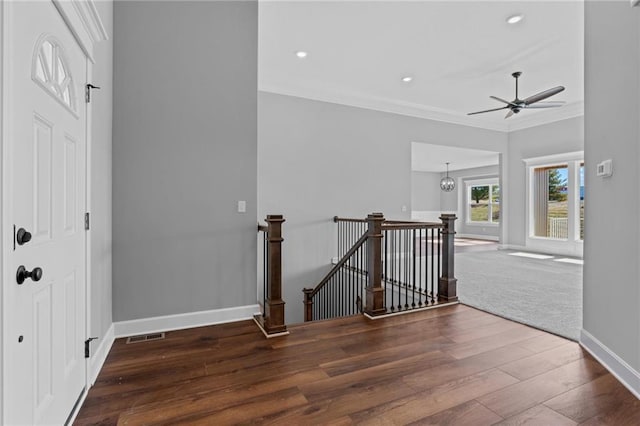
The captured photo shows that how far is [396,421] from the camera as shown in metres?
1.66

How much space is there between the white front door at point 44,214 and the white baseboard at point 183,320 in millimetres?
898

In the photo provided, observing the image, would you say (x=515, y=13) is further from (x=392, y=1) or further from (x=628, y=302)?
(x=628, y=302)

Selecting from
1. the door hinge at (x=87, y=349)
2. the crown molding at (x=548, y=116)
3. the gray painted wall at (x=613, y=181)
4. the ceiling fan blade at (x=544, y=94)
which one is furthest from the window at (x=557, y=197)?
the door hinge at (x=87, y=349)

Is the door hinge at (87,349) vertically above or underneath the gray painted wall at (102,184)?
underneath

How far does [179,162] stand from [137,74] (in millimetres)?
818

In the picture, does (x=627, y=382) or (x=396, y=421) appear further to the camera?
(x=627, y=382)

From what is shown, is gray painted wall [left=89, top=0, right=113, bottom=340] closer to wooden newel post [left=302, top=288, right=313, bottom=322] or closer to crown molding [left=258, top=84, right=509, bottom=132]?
wooden newel post [left=302, top=288, right=313, bottom=322]

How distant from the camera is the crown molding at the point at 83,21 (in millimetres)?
1592

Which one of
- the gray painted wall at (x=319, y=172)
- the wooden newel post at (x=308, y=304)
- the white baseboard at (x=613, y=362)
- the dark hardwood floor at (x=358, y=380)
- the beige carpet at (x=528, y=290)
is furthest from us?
the gray painted wall at (x=319, y=172)

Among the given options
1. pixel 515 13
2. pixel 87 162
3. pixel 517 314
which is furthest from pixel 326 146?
pixel 87 162

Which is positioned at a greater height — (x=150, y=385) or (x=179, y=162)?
(x=179, y=162)

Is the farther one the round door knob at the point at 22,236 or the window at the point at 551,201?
the window at the point at 551,201

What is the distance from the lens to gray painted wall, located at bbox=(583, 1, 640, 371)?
1933mm

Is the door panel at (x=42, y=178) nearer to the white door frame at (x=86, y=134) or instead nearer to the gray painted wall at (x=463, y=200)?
the white door frame at (x=86, y=134)
